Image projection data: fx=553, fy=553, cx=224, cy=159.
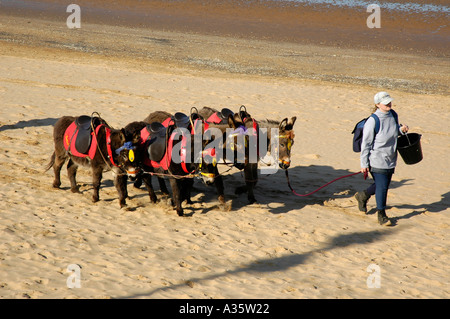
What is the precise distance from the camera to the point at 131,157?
31.3 feet

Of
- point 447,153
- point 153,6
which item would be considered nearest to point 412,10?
point 153,6

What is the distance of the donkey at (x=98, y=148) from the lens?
31.9ft

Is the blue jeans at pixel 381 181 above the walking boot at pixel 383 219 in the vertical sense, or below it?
above

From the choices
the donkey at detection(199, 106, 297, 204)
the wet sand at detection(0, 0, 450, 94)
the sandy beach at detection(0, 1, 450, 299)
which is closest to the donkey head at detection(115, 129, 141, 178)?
the sandy beach at detection(0, 1, 450, 299)

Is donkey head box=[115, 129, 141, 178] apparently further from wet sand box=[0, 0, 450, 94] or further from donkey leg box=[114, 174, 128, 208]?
wet sand box=[0, 0, 450, 94]

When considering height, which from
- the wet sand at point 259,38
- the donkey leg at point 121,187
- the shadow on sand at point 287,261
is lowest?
the shadow on sand at point 287,261

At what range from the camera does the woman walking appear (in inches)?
374

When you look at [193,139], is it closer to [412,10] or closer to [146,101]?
[146,101]

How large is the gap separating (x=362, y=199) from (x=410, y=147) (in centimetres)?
142

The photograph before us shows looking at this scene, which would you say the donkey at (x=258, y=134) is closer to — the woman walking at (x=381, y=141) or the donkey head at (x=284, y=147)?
the donkey head at (x=284, y=147)

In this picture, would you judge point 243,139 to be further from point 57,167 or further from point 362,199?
point 57,167

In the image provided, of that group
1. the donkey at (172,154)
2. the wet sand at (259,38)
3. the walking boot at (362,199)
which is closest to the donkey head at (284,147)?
the donkey at (172,154)

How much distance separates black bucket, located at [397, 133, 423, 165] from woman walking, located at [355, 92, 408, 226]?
0.84 feet

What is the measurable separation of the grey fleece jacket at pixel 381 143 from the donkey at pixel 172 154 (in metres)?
2.69
